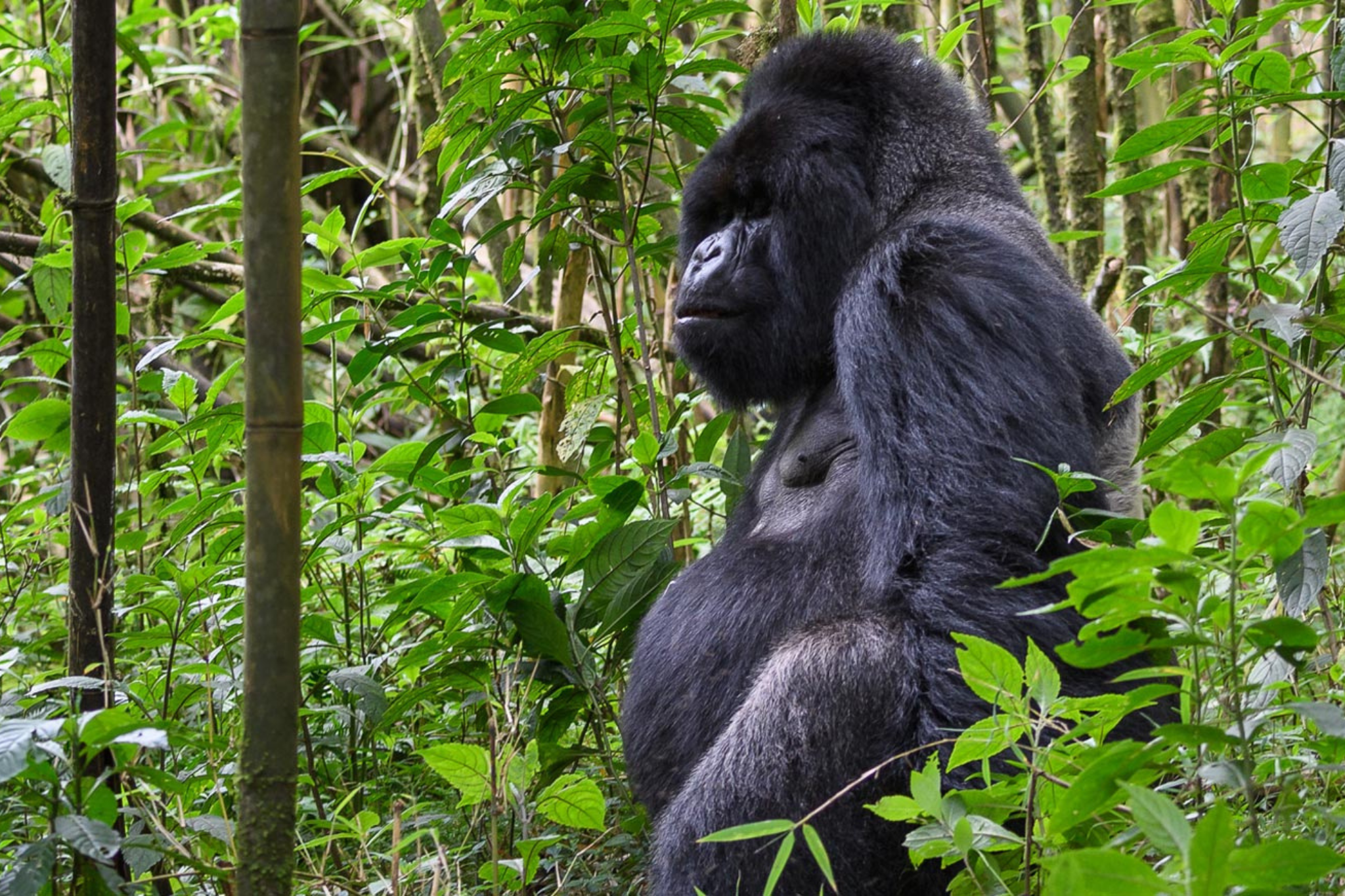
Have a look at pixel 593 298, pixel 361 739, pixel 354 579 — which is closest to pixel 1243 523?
pixel 361 739

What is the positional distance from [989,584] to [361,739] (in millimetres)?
1491

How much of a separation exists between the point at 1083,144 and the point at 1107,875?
150 inches

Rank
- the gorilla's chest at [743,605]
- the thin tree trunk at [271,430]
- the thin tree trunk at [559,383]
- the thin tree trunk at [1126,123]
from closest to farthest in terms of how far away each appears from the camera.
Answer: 1. the thin tree trunk at [271,430]
2. the gorilla's chest at [743,605]
3. the thin tree trunk at [559,383]
4. the thin tree trunk at [1126,123]

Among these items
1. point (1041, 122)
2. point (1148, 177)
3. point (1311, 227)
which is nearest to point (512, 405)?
point (1148, 177)

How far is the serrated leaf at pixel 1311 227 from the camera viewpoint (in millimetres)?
2031

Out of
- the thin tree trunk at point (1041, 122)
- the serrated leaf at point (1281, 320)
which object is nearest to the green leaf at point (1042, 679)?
the serrated leaf at point (1281, 320)

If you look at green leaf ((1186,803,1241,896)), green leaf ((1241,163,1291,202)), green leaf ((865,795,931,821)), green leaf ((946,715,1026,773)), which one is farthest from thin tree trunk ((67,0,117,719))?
green leaf ((1241,163,1291,202))

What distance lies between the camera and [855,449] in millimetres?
2750

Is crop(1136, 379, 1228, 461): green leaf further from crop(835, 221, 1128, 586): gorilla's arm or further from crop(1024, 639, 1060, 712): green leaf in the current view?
crop(1024, 639, 1060, 712): green leaf

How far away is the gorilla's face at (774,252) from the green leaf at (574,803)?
Result: 3.62ft

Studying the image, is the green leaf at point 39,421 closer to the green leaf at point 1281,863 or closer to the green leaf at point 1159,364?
the green leaf at point 1159,364

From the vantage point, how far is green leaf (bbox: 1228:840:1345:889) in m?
1.20

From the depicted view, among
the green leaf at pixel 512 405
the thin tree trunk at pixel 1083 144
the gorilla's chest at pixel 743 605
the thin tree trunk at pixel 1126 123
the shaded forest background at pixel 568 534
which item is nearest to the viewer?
the shaded forest background at pixel 568 534

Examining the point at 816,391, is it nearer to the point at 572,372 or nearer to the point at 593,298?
the point at 572,372
